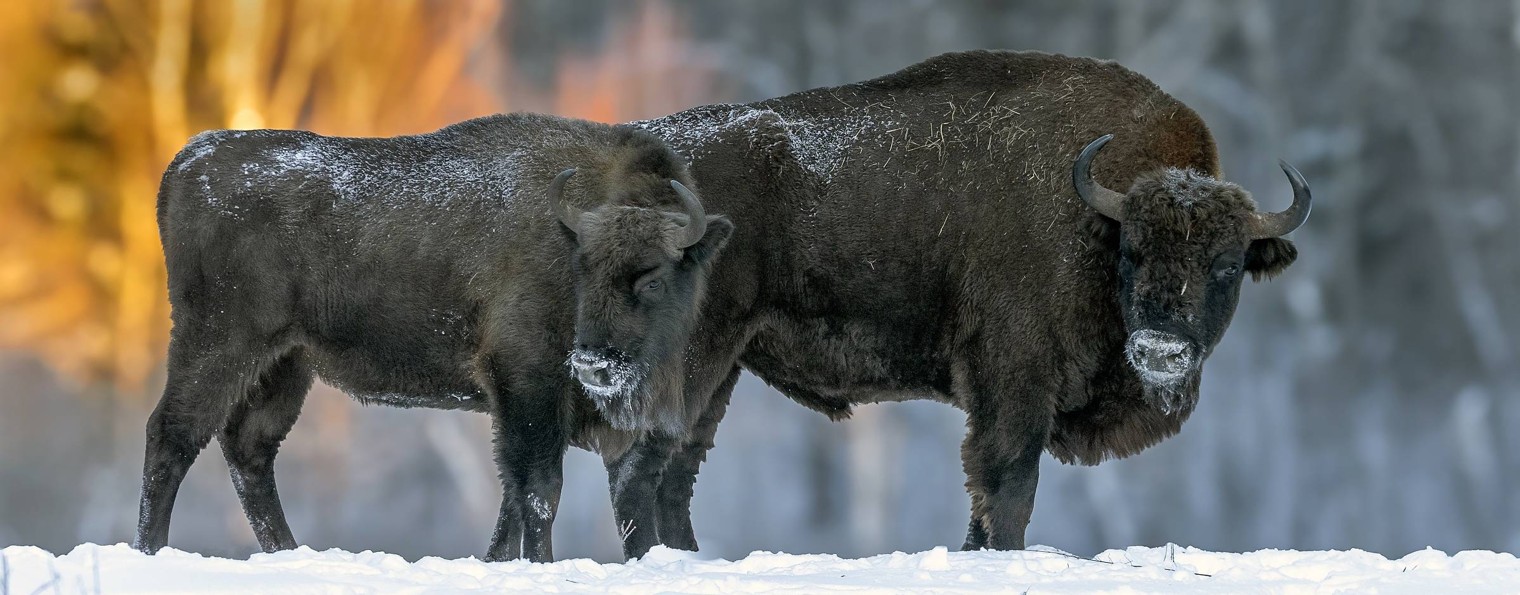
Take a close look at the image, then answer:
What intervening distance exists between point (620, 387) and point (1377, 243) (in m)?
14.3

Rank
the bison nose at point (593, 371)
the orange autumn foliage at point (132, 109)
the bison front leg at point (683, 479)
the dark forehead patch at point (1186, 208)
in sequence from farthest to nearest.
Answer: the orange autumn foliage at point (132, 109) → the bison front leg at point (683, 479) → the dark forehead patch at point (1186, 208) → the bison nose at point (593, 371)

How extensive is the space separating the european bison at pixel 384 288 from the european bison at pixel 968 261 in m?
0.38

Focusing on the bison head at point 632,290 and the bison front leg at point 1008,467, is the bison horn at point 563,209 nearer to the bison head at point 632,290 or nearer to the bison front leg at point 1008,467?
the bison head at point 632,290

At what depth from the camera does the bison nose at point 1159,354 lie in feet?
26.0

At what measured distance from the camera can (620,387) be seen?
7723 mm

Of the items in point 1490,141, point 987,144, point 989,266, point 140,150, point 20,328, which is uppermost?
point 1490,141

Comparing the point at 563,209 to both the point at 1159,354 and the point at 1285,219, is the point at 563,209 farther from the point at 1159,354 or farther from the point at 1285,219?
the point at 1285,219

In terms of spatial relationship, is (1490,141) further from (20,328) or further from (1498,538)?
(20,328)

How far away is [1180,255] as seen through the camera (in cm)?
809

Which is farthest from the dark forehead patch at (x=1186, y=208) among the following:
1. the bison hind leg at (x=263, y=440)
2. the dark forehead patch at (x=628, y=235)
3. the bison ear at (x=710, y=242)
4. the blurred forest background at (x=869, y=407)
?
the blurred forest background at (x=869, y=407)

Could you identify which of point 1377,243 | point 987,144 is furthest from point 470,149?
point 1377,243

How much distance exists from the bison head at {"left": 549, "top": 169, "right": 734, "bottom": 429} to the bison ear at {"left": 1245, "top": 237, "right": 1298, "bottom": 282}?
2659 mm

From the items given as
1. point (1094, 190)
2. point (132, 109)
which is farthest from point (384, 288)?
point (132, 109)

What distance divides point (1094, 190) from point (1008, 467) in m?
1.47
